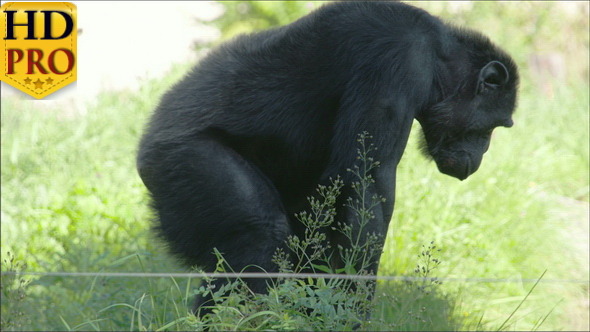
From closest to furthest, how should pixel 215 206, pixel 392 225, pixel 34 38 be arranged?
1. pixel 215 206
2. pixel 34 38
3. pixel 392 225

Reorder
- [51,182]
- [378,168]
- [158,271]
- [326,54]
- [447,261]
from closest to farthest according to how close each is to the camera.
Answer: [378,168]
[326,54]
[158,271]
[447,261]
[51,182]

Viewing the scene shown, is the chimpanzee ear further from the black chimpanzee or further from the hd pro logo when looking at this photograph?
the hd pro logo

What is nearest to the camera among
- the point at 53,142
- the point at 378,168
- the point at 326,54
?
the point at 378,168

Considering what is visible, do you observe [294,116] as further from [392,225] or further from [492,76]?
[392,225]

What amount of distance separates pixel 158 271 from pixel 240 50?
58.6 inches

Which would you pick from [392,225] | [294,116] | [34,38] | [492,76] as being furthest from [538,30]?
[34,38]

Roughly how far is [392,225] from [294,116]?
175 cm

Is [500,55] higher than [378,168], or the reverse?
[500,55]

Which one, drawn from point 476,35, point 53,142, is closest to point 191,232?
point 476,35

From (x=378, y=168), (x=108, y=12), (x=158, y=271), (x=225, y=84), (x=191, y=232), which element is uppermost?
(x=108, y=12)

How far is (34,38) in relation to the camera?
3.66 meters

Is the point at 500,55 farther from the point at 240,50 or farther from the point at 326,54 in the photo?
the point at 240,50

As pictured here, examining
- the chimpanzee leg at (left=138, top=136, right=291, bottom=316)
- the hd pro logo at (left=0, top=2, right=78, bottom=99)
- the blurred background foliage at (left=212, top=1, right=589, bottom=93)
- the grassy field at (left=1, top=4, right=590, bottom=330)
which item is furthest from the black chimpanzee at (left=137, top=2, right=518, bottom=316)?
the blurred background foliage at (left=212, top=1, right=589, bottom=93)

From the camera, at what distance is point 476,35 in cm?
381
